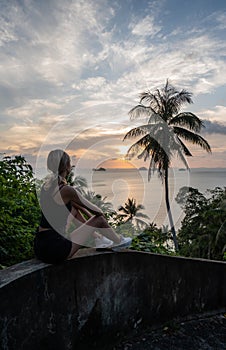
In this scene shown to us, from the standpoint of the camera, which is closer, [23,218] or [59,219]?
[59,219]

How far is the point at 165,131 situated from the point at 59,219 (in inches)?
661

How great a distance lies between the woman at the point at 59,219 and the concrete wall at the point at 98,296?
11 cm

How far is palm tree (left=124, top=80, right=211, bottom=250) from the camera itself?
18.4 metres

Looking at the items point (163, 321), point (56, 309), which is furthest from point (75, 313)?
point (163, 321)

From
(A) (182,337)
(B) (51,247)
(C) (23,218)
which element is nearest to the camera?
(B) (51,247)

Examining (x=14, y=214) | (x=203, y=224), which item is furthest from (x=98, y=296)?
(x=203, y=224)

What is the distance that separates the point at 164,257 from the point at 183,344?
0.81 metres

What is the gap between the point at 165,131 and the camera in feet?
61.2

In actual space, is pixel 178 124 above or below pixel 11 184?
above

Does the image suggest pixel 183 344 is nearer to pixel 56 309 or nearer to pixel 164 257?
pixel 164 257

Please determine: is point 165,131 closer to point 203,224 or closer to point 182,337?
point 203,224

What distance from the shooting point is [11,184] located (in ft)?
11.4

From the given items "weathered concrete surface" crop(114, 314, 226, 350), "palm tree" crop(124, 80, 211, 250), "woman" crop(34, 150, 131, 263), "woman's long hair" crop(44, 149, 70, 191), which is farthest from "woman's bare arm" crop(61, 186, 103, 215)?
"palm tree" crop(124, 80, 211, 250)

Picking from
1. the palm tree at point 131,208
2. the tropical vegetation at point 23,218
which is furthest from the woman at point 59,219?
the palm tree at point 131,208
